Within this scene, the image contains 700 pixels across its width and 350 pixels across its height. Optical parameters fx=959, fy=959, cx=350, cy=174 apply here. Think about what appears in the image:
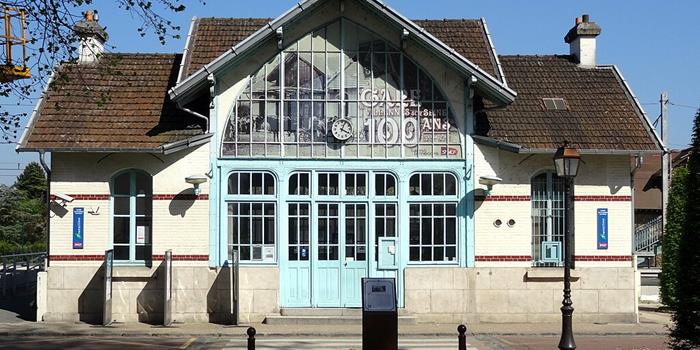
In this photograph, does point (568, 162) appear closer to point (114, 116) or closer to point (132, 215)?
point (132, 215)

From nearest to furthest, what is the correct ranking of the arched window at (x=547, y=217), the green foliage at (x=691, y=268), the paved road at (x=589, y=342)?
the green foliage at (x=691, y=268) < the paved road at (x=589, y=342) < the arched window at (x=547, y=217)

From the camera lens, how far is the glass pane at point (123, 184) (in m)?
22.8

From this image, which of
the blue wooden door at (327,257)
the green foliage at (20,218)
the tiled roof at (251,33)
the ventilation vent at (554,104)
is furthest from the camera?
the green foliage at (20,218)

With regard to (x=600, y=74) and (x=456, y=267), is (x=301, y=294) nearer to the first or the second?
(x=456, y=267)

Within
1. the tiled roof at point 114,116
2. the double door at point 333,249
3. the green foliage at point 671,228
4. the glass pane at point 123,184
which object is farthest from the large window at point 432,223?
the green foliage at point 671,228

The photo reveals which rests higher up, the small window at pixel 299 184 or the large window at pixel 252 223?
the small window at pixel 299 184

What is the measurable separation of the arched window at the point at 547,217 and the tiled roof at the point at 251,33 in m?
2.96

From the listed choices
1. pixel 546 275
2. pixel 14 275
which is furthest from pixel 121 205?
pixel 14 275

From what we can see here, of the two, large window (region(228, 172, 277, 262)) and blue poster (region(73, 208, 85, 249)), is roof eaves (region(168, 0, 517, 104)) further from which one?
blue poster (region(73, 208, 85, 249))

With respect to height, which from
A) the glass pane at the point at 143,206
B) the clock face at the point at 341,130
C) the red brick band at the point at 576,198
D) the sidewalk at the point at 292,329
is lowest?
the sidewalk at the point at 292,329

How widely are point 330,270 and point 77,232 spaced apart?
600 centimetres

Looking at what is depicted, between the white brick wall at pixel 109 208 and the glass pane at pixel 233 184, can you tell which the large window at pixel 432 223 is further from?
the white brick wall at pixel 109 208

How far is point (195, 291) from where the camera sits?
22562 millimetres

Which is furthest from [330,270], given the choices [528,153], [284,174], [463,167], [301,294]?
[528,153]
